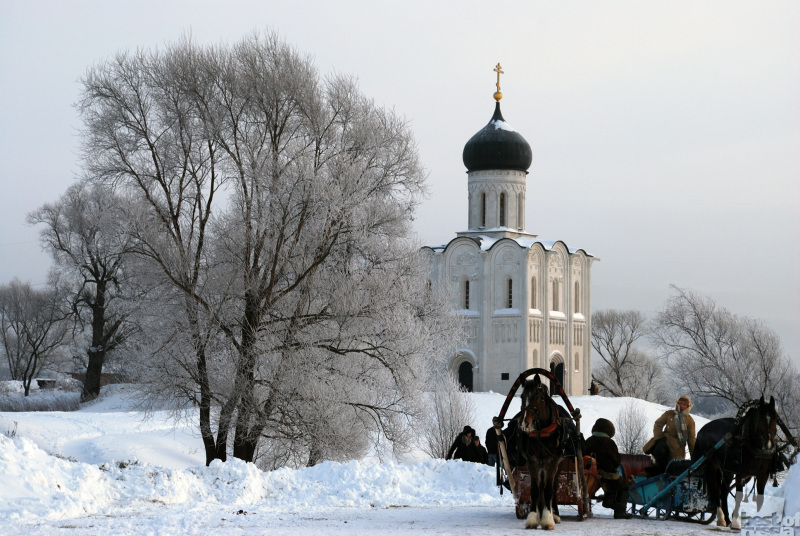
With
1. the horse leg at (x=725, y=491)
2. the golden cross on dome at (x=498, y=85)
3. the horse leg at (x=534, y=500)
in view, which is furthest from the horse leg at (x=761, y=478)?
the golden cross on dome at (x=498, y=85)

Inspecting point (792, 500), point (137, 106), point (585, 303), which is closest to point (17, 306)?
point (585, 303)

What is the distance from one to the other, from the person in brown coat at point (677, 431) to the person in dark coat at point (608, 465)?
0.63m

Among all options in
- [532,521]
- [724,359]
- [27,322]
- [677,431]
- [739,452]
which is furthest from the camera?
[27,322]

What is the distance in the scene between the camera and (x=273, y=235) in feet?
55.7

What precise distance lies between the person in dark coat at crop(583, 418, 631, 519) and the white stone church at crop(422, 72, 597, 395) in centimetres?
3168

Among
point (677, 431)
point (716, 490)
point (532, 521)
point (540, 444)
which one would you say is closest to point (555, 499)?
point (532, 521)

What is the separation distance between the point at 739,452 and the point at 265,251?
10013 mm

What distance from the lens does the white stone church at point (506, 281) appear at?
42969 millimetres

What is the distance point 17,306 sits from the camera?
55406 millimetres

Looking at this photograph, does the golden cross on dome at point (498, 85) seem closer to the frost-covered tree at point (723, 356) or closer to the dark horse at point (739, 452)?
the frost-covered tree at point (723, 356)

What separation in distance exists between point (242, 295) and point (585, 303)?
31570 mm

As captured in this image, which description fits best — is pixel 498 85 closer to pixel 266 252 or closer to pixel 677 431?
pixel 266 252

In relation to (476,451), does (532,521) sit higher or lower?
lower

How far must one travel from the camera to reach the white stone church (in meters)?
43.0
